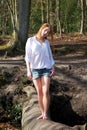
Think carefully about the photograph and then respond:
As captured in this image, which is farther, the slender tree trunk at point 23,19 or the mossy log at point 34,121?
the slender tree trunk at point 23,19

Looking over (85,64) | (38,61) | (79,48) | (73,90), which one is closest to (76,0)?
(79,48)

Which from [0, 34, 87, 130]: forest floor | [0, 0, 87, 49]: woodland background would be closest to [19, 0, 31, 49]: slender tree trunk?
[0, 34, 87, 130]: forest floor

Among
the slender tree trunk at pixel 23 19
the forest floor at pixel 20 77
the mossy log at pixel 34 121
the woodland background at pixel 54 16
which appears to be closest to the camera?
the mossy log at pixel 34 121

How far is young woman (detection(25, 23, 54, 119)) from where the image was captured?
8.68 m

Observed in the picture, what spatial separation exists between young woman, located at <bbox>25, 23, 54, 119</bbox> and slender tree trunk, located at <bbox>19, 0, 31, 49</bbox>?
25.6 ft

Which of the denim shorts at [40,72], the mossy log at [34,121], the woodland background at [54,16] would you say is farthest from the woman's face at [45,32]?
the woodland background at [54,16]

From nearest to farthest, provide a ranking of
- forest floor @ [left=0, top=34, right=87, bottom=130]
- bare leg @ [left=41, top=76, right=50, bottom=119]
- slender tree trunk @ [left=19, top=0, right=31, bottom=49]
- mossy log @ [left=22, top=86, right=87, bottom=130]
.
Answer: mossy log @ [left=22, top=86, right=87, bottom=130], bare leg @ [left=41, top=76, right=50, bottom=119], forest floor @ [left=0, top=34, right=87, bottom=130], slender tree trunk @ [left=19, top=0, right=31, bottom=49]

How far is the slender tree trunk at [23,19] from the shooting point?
16.5 meters

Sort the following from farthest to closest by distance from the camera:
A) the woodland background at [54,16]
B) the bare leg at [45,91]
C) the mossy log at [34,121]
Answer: the woodland background at [54,16] → the bare leg at [45,91] → the mossy log at [34,121]

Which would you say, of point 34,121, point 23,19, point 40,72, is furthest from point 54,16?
point 34,121

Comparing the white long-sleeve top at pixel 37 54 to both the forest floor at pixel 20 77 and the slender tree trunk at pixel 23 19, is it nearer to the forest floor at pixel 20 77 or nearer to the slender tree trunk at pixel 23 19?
the forest floor at pixel 20 77

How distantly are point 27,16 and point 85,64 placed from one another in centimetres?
362

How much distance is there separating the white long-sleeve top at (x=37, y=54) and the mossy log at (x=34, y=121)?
3.69ft

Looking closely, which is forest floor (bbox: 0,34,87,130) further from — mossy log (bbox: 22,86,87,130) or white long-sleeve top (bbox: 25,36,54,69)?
white long-sleeve top (bbox: 25,36,54,69)
